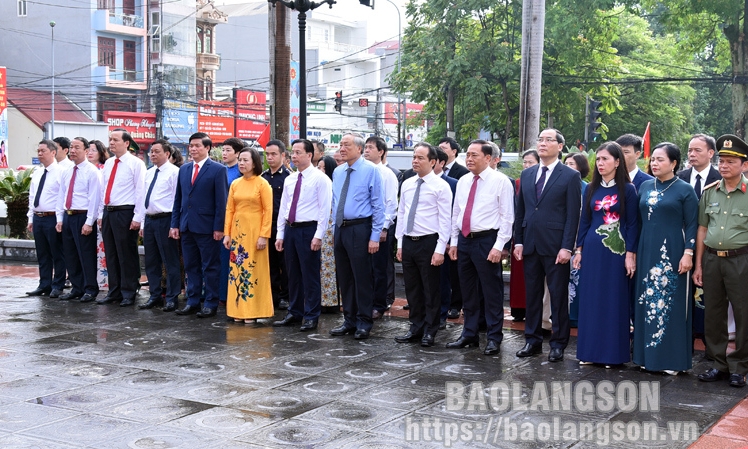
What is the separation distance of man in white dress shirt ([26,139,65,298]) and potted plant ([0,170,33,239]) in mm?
4951

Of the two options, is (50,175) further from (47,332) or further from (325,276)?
(325,276)

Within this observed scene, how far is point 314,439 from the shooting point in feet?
17.3

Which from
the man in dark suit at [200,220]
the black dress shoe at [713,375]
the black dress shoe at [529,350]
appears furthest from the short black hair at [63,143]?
the black dress shoe at [713,375]

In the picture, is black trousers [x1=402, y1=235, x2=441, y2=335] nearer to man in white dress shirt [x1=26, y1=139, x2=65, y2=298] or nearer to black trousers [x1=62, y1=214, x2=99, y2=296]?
black trousers [x1=62, y1=214, x2=99, y2=296]

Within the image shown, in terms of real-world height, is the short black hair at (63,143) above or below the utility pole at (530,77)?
below

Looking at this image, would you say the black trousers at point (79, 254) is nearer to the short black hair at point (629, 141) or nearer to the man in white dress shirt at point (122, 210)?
the man in white dress shirt at point (122, 210)

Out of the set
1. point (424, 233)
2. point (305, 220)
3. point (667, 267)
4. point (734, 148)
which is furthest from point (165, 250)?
point (734, 148)

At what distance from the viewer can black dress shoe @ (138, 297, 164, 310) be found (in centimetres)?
1022

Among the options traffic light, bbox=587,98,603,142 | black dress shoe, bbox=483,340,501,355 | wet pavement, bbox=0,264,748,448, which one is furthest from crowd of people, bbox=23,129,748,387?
traffic light, bbox=587,98,603,142

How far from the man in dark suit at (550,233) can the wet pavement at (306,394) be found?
10.6 inches

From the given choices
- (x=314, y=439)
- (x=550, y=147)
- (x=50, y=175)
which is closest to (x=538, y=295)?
(x=550, y=147)

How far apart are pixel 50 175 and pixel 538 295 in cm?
639

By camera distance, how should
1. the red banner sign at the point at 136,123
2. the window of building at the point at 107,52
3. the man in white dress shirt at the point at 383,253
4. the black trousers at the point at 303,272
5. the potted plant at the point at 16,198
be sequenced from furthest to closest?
1. the window of building at the point at 107,52
2. the red banner sign at the point at 136,123
3. the potted plant at the point at 16,198
4. the man in white dress shirt at the point at 383,253
5. the black trousers at the point at 303,272

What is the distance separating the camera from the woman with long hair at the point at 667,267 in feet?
22.7
